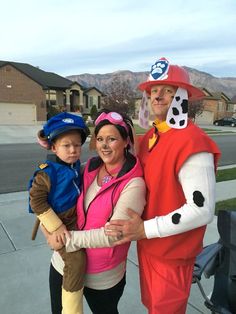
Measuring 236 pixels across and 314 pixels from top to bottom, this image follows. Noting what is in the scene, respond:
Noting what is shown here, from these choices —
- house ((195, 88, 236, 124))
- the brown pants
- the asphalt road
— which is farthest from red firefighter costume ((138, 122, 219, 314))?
house ((195, 88, 236, 124))

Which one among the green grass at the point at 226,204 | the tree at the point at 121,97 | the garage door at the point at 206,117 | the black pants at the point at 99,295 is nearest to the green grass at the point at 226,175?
the green grass at the point at 226,204

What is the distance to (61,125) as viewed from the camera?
1934mm

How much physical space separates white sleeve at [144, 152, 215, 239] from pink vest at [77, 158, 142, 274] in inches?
10.8

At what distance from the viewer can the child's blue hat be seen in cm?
193

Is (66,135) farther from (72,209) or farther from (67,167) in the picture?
(72,209)

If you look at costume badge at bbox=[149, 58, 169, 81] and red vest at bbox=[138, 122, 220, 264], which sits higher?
costume badge at bbox=[149, 58, 169, 81]

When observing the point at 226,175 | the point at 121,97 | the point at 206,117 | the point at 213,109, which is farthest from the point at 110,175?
the point at 213,109

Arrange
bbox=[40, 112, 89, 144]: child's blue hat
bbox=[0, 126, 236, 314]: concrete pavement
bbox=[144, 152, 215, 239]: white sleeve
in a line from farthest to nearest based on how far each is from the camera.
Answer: bbox=[0, 126, 236, 314]: concrete pavement → bbox=[40, 112, 89, 144]: child's blue hat → bbox=[144, 152, 215, 239]: white sleeve

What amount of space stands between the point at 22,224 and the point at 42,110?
31.3 meters

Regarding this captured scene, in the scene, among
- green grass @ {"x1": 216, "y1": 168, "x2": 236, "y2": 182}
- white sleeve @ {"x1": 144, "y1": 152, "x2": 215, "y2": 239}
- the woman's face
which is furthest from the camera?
green grass @ {"x1": 216, "y1": 168, "x2": 236, "y2": 182}

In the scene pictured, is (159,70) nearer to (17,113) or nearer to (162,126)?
(162,126)

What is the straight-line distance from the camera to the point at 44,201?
6.06 ft

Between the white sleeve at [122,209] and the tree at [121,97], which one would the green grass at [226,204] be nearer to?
the white sleeve at [122,209]

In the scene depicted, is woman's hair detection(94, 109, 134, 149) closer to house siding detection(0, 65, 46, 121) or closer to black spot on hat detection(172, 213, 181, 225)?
black spot on hat detection(172, 213, 181, 225)
